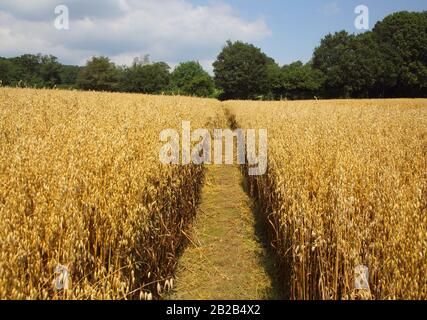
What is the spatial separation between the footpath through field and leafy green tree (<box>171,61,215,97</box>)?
5563cm

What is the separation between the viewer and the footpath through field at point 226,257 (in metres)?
4.53

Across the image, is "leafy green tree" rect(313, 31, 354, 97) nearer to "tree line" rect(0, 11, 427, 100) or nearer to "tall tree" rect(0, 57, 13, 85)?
"tree line" rect(0, 11, 427, 100)

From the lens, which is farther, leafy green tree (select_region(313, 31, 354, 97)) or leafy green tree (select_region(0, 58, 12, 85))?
leafy green tree (select_region(0, 58, 12, 85))

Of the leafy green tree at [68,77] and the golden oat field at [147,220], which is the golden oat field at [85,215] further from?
the leafy green tree at [68,77]

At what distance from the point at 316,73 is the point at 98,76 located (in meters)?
45.3

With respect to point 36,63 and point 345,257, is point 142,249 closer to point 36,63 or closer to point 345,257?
point 345,257

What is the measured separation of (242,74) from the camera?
7225 cm

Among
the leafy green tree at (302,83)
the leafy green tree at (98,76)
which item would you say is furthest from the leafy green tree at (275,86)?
the leafy green tree at (98,76)

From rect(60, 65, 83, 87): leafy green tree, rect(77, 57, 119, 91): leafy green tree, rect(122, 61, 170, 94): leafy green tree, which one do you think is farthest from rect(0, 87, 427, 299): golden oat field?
rect(60, 65, 83, 87): leafy green tree

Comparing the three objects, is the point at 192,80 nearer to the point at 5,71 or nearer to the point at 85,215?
the point at 5,71

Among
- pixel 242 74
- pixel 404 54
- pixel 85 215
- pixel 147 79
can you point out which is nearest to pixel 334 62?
pixel 404 54

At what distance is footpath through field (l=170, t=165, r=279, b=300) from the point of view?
4527mm
